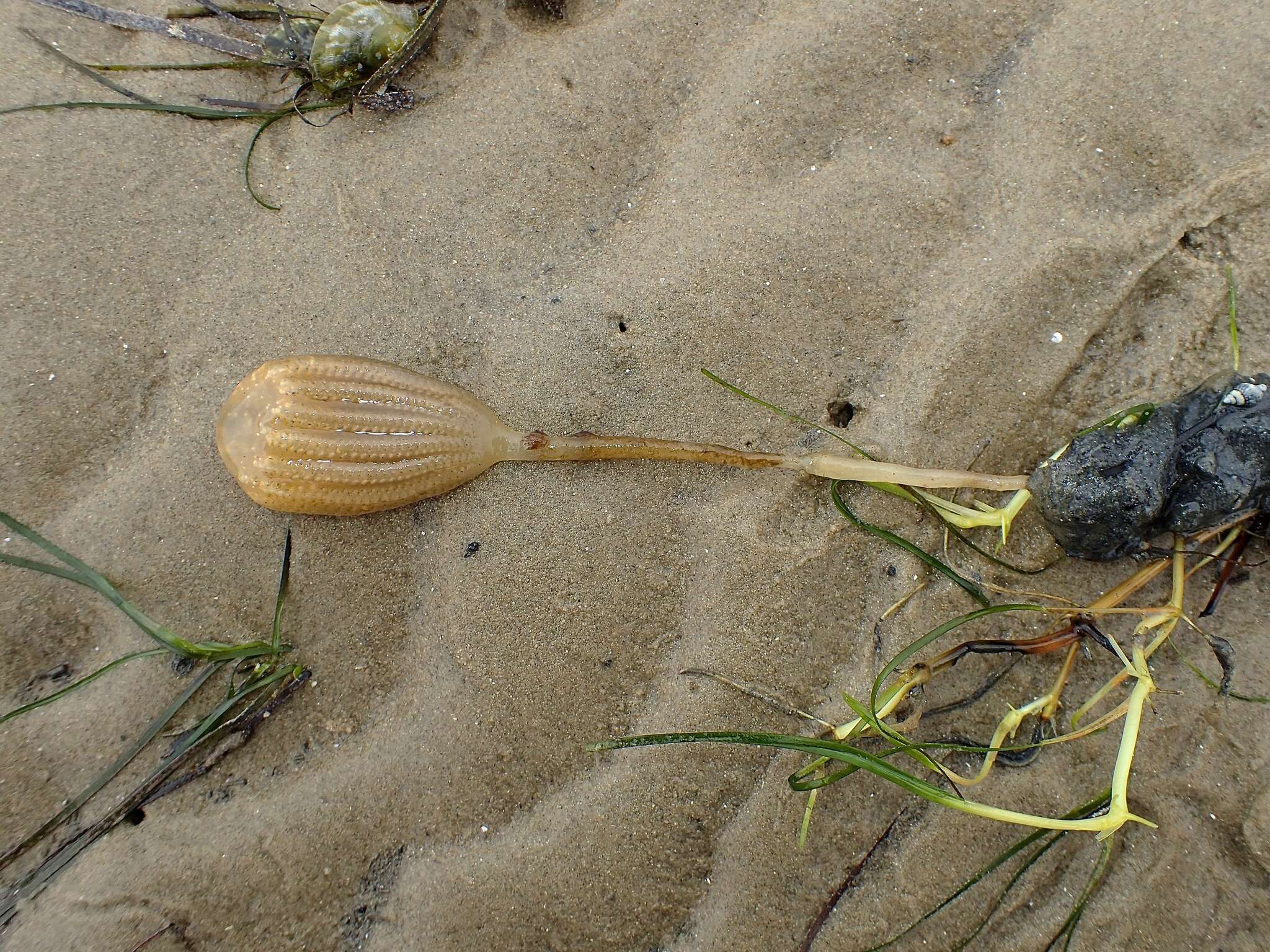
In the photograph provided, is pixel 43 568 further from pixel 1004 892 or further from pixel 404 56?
pixel 1004 892

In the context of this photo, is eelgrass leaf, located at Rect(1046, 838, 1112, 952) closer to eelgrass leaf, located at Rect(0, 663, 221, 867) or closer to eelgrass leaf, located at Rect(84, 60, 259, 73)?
eelgrass leaf, located at Rect(0, 663, 221, 867)

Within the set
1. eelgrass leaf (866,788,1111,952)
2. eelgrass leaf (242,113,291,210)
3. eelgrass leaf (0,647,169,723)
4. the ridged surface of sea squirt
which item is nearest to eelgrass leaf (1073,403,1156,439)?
→ eelgrass leaf (866,788,1111,952)

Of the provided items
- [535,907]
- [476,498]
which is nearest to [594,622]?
[476,498]

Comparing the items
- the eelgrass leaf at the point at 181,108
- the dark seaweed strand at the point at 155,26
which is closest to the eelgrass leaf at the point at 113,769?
the eelgrass leaf at the point at 181,108

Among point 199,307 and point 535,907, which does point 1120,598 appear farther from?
point 199,307

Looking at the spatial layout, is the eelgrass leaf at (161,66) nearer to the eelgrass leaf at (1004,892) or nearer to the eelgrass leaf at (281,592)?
the eelgrass leaf at (281,592)
